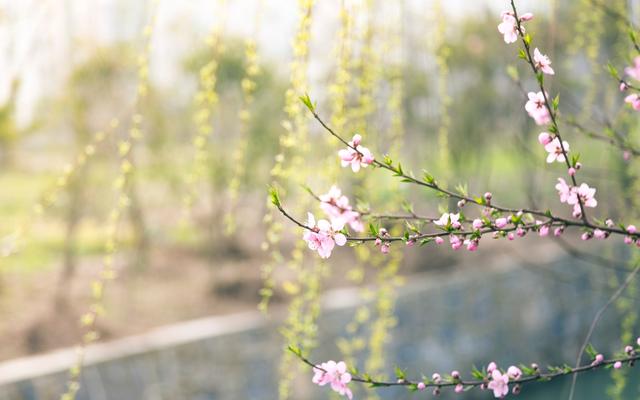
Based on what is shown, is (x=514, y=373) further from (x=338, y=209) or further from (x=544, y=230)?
(x=338, y=209)

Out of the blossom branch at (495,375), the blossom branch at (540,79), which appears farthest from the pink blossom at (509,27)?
the blossom branch at (495,375)

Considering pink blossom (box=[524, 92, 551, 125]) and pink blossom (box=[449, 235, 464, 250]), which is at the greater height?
pink blossom (box=[524, 92, 551, 125])

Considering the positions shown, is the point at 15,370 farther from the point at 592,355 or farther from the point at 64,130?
the point at 592,355

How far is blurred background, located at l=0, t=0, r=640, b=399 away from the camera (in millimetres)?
3512

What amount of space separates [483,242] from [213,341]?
3.44 metres

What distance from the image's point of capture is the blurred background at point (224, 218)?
138 inches

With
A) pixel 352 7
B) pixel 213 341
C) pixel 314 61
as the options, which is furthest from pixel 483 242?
pixel 352 7

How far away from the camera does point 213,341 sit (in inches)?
152

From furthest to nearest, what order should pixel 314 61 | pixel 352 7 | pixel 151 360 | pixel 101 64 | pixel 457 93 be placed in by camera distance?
pixel 457 93 < pixel 314 61 < pixel 101 64 < pixel 151 360 < pixel 352 7

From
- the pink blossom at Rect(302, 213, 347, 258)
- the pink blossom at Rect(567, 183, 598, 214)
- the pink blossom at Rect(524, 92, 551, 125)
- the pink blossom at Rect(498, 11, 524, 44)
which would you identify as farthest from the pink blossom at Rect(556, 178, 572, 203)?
the pink blossom at Rect(302, 213, 347, 258)

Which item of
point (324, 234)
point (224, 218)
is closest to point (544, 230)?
point (324, 234)

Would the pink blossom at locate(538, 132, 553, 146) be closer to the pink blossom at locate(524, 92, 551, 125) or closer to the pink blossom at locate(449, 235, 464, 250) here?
the pink blossom at locate(524, 92, 551, 125)

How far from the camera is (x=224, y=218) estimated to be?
2.87m

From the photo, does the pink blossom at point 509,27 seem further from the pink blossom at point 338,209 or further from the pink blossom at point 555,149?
the pink blossom at point 338,209
